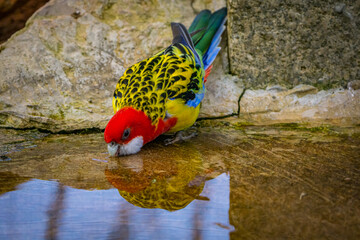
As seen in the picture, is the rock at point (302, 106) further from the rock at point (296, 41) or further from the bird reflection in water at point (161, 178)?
the bird reflection in water at point (161, 178)

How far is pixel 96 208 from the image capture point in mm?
2334

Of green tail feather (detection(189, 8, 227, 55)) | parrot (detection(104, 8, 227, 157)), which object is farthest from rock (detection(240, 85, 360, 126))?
green tail feather (detection(189, 8, 227, 55))

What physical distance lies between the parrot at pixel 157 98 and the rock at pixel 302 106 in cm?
58

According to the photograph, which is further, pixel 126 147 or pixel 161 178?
pixel 126 147

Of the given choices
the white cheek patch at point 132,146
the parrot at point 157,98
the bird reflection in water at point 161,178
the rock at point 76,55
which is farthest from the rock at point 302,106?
the white cheek patch at point 132,146

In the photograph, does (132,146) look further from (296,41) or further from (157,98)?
(296,41)

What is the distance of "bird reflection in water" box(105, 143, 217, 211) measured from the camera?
2442mm

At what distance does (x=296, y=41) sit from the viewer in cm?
384

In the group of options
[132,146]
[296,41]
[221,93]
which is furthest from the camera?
[221,93]

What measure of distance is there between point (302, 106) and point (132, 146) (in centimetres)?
170

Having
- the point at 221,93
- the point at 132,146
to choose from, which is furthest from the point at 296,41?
the point at 132,146

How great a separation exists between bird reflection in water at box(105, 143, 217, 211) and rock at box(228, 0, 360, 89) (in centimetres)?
131

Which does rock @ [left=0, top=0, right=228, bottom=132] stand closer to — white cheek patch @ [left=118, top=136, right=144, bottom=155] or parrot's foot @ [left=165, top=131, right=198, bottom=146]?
parrot's foot @ [left=165, top=131, right=198, bottom=146]

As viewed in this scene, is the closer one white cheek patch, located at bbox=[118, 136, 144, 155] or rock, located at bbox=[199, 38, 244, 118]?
white cheek patch, located at bbox=[118, 136, 144, 155]
